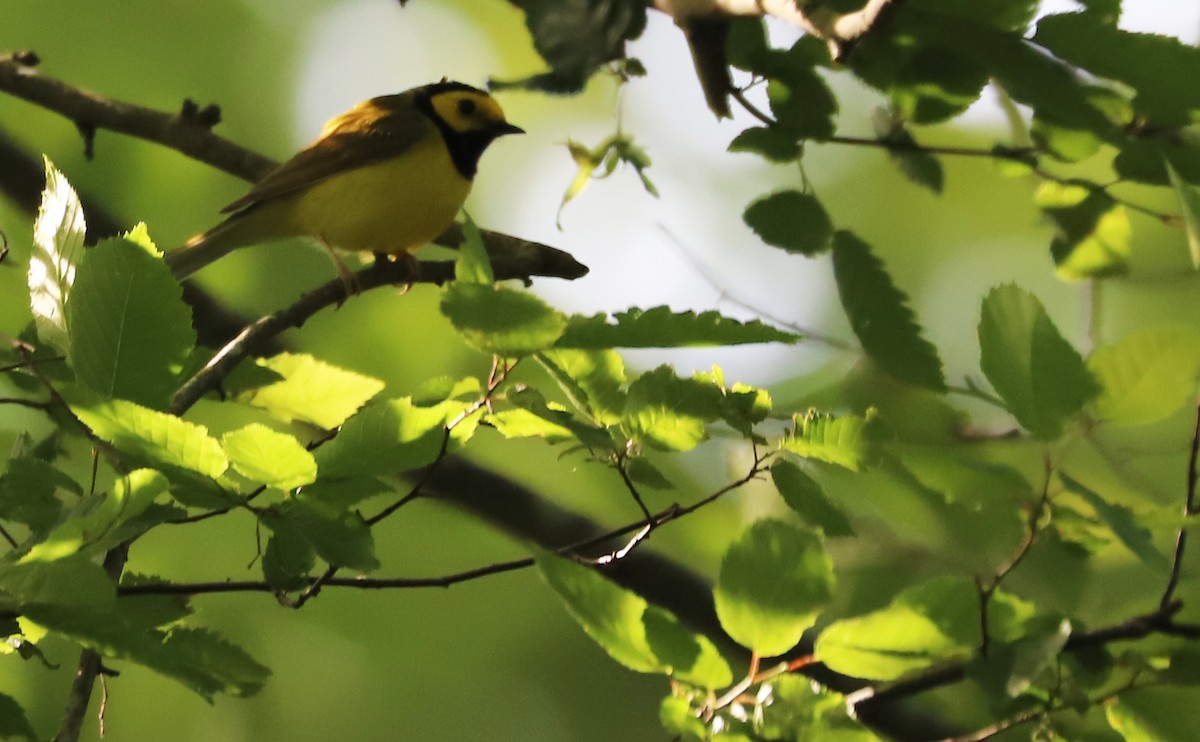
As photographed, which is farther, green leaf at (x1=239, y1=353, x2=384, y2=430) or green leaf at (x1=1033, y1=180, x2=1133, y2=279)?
green leaf at (x1=1033, y1=180, x2=1133, y2=279)

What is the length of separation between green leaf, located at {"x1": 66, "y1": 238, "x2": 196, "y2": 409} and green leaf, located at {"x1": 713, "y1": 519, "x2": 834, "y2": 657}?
19.2 inches

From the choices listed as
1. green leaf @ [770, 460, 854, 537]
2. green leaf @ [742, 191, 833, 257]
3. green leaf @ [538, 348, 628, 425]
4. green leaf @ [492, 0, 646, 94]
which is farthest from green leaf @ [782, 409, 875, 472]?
green leaf @ [492, 0, 646, 94]

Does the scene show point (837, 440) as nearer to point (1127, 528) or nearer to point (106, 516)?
point (1127, 528)

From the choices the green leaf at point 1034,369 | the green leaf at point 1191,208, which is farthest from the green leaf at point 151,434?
the green leaf at point 1191,208

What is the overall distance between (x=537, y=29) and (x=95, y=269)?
110 cm

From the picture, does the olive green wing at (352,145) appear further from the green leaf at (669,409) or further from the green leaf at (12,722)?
the green leaf at (669,409)

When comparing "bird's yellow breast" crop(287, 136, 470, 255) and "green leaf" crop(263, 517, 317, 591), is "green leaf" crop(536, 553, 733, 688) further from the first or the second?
"bird's yellow breast" crop(287, 136, 470, 255)

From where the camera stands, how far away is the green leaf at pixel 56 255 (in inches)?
39.9

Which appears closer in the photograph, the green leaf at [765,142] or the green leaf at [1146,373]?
the green leaf at [1146,373]

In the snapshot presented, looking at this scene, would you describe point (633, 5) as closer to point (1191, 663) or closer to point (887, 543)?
point (887, 543)

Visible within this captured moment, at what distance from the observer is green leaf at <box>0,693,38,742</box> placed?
115 centimetres

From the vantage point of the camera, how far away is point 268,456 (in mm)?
876

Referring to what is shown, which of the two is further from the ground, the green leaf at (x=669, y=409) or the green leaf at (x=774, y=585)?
the green leaf at (x=669, y=409)

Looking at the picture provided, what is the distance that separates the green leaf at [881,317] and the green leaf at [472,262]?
2.48ft
